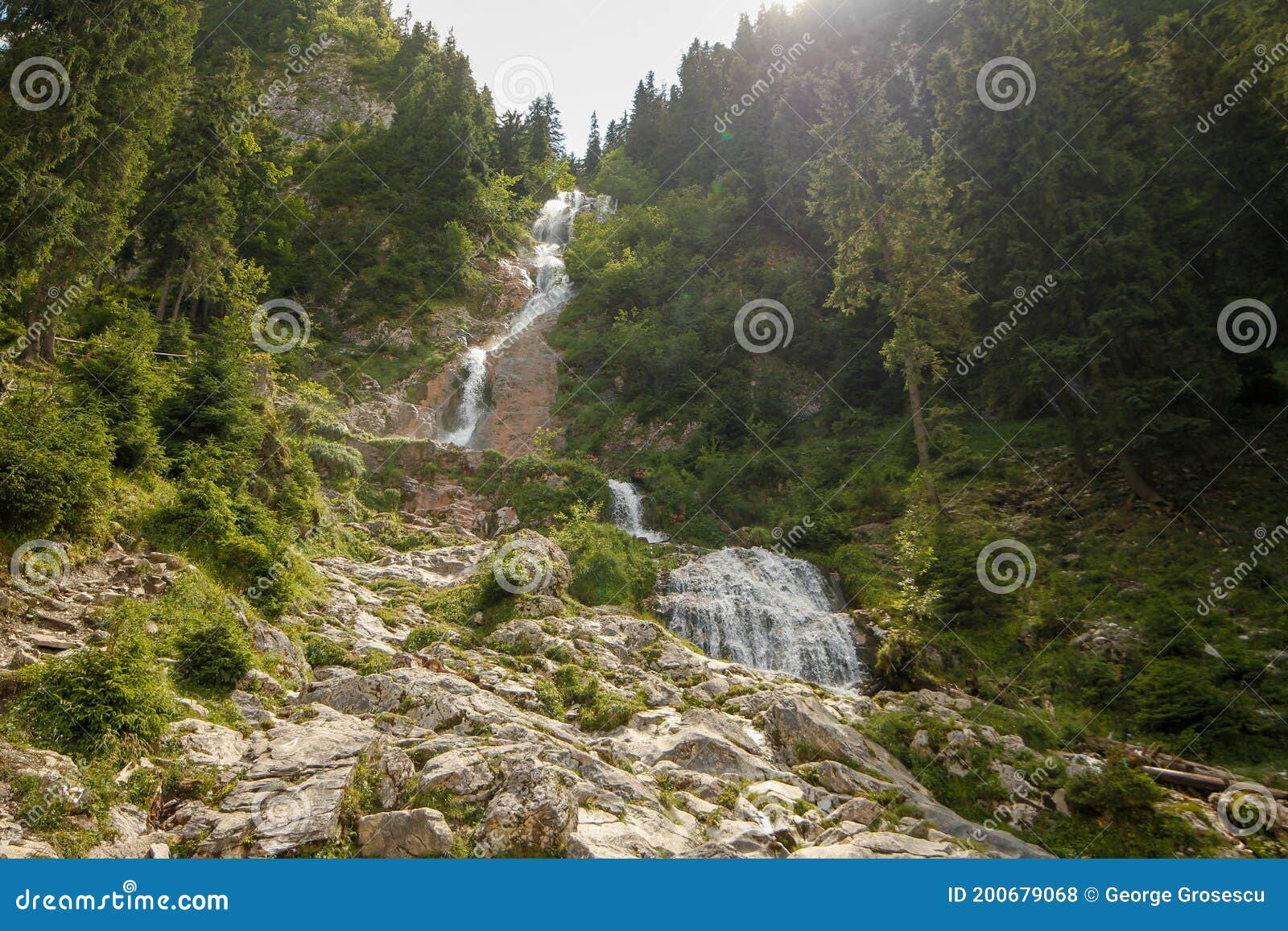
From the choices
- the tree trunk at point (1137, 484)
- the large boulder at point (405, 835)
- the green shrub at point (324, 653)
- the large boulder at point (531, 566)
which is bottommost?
the large boulder at point (405, 835)

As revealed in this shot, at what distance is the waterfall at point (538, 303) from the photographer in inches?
1388

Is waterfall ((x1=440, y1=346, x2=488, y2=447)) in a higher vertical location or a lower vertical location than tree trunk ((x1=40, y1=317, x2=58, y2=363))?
higher

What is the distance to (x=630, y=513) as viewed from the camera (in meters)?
26.6

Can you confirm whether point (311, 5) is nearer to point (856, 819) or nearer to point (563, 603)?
point (563, 603)

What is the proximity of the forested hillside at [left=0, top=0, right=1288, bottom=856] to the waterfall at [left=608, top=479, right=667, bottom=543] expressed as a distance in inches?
10.4

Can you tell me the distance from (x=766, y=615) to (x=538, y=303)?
101 ft

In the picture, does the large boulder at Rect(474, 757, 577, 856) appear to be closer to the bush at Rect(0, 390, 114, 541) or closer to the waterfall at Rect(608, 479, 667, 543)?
the bush at Rect(0, 390, 114, 541)

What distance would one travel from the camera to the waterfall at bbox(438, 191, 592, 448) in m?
35.2

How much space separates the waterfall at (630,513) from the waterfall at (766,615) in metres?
3.92

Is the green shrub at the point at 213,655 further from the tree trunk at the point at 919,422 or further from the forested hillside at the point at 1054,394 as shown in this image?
the tree trunk at the point at 919,422

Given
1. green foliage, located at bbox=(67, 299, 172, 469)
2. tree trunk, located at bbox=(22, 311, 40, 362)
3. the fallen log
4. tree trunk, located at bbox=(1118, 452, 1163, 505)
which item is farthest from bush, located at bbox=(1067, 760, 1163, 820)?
tree trunk, located at bbox=(22, 311, 40, 362)

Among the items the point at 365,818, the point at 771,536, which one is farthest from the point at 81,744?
the point at 771,536

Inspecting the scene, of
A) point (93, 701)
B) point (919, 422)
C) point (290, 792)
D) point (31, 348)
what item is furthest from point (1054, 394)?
point (31, 348)

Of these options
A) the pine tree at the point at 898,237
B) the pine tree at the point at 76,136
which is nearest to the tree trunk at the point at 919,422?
the pine tree at the point at 898,237
